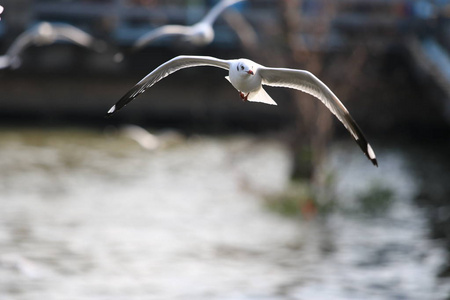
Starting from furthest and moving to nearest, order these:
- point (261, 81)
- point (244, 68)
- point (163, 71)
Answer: point (163, 71) → point (261, 81) → point (244, 68)

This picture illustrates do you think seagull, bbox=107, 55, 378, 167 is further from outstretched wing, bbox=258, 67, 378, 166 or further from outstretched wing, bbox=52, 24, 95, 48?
outstretched wing, bbox=52, 24, 95, 48

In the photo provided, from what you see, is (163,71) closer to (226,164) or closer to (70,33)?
(70,33)

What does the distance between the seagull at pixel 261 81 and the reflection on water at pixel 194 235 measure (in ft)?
17.7

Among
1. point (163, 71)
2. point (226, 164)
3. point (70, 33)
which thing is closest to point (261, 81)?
point (163, 71)

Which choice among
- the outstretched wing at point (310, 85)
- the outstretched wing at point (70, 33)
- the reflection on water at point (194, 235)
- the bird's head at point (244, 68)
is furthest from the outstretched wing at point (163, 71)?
the outstretched wing at point (70, 33)

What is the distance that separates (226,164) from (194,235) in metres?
7.45

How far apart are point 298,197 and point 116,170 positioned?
742cm

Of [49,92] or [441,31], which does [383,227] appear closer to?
[441,31]

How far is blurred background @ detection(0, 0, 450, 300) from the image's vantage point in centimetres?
1711

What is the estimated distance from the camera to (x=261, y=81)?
1054 centimetres

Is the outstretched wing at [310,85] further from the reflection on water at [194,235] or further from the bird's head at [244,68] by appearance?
the reflection on water at [194,235]

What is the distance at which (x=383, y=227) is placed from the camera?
20828 mm

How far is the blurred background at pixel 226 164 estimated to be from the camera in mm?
17109

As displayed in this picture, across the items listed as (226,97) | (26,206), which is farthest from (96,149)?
(26,206)
